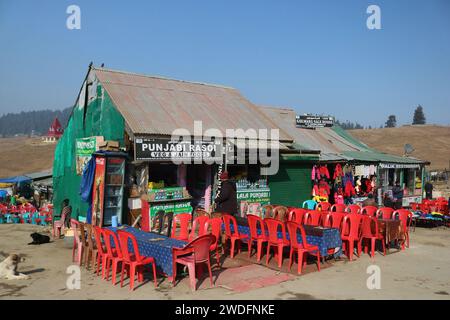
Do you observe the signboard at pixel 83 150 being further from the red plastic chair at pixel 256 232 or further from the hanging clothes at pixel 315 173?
the hanging clothes at pixel 315 173

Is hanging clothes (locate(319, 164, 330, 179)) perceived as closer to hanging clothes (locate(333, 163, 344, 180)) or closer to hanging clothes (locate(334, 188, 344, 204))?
hanging clothes (locate(333, 163, 344, 180))

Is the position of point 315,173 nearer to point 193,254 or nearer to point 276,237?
point 276,237

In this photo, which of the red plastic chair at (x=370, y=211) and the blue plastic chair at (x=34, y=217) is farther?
the blue plastic chair at (x=34, y=217)

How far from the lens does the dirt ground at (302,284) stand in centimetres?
651

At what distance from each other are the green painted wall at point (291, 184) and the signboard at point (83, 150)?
615 centimetres

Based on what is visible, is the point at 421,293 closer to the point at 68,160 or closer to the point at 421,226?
the point at 421,226

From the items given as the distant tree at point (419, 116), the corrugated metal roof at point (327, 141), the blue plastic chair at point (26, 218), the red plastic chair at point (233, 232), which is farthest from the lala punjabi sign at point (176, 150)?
the distant tree at point (419, 116)

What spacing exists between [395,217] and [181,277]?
255 inches

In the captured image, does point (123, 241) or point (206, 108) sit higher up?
point (206, 108)

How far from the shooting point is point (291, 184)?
49.6 ft

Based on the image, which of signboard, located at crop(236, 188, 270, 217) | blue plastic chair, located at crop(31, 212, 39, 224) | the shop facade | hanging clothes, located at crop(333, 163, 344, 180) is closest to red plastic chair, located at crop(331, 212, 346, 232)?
the shop facade

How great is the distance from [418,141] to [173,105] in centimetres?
7182
